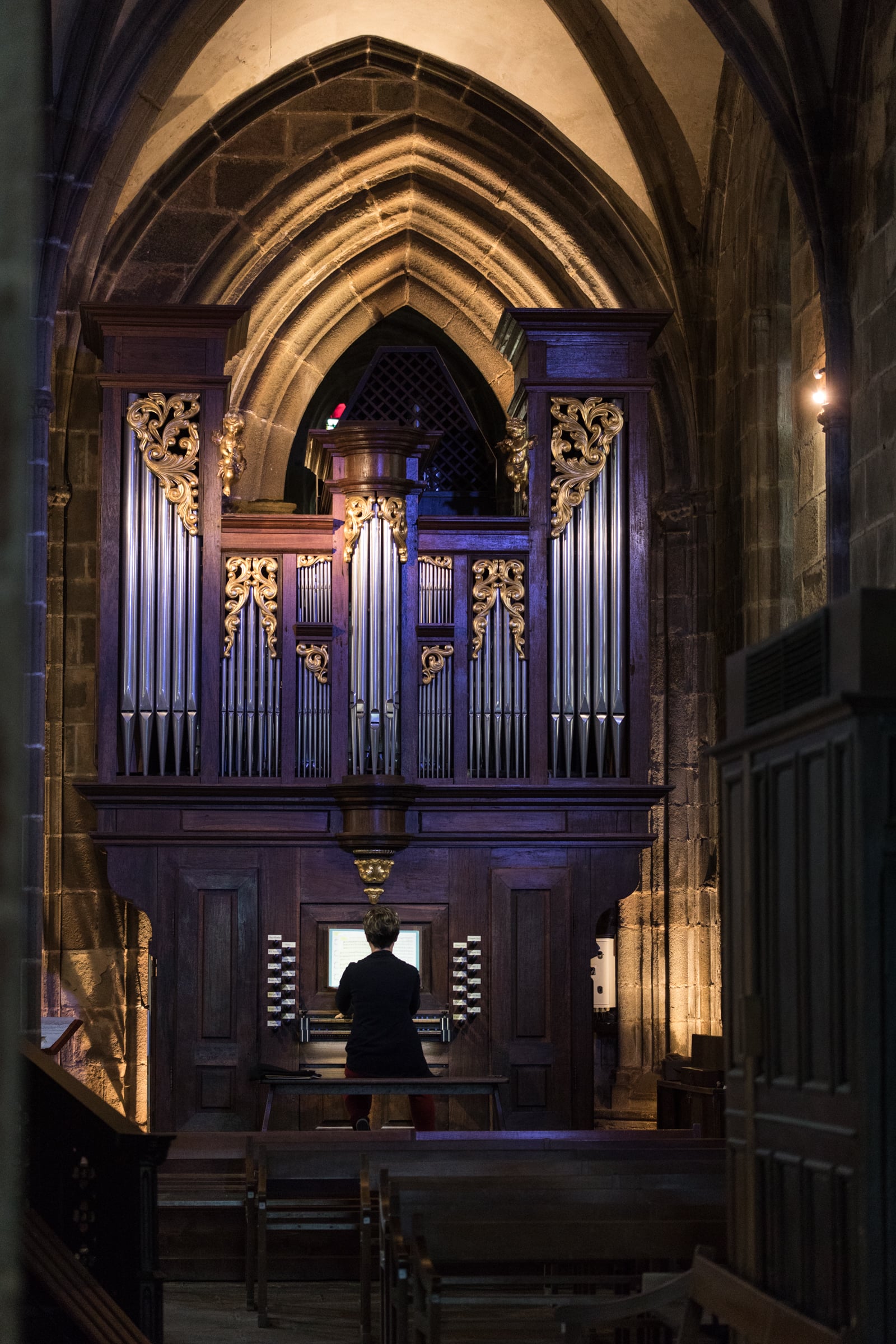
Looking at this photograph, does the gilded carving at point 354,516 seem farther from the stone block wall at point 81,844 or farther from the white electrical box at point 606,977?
the white electrical box at point 606,977

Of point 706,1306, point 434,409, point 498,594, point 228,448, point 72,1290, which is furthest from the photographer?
point 434,409

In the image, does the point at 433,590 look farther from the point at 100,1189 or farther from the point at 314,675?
the point at 100,1189

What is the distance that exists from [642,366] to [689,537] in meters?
2.25

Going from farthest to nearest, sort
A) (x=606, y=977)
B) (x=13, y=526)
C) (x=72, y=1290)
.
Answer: (x=606, y=977)
(x=72, y=1290)
(x=13, y=526)

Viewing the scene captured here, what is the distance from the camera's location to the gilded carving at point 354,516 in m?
11.2

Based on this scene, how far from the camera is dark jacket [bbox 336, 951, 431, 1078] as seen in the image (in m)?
9.84

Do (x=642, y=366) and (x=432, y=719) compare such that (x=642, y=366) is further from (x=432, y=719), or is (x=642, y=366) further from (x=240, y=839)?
(x=240, y=839)

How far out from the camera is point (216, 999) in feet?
36.2

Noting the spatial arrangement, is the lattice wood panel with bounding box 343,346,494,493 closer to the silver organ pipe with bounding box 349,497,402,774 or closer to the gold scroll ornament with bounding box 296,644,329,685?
the silver organ pipe with bounding box 349,497,402,774

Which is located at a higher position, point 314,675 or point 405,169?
point 405,169

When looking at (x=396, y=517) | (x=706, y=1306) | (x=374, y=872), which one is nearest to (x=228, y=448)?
(x=396, y=517)

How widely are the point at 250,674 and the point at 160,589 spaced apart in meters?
0.72

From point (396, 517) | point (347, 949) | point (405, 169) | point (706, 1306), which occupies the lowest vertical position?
point (706, 1306)

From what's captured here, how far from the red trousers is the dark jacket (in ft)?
0.48
